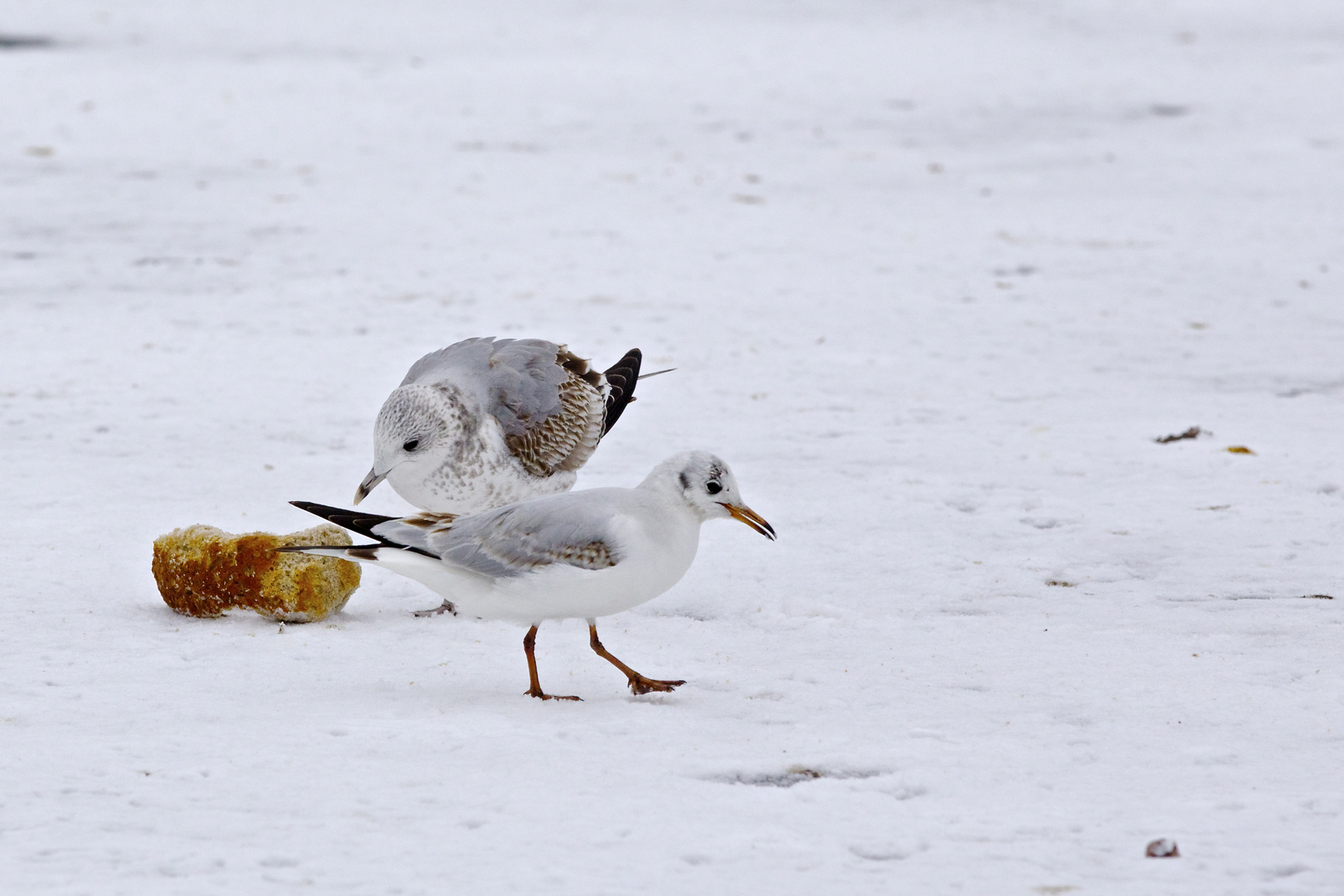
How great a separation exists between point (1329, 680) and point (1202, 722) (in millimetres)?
517

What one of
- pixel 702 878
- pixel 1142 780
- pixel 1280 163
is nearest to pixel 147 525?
pixel 702 878

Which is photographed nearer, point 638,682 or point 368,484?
point 638,682

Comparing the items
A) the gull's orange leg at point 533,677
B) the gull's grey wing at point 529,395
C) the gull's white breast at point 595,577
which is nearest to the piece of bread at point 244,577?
the gull's white breast at point 595,577

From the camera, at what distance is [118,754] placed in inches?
132

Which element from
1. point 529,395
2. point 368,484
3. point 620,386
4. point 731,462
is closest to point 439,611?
point 368,484

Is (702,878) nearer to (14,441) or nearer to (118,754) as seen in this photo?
(118,754)

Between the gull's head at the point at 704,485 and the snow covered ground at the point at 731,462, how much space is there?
0.45m

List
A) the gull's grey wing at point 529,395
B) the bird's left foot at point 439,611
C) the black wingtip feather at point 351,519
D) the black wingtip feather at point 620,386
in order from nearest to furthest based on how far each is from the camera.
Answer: the black wingtip feather at point 351,519, the bird's left foot at point 439,611, the gull's grey wing at point 529,395, the black wingtip feather at point 620,386

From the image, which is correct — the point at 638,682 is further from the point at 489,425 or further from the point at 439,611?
the point at 489,425

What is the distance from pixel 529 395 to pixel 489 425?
1.03ft

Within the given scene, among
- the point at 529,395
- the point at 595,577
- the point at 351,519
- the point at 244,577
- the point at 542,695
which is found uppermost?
the point at 529,395

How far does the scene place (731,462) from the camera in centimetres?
625

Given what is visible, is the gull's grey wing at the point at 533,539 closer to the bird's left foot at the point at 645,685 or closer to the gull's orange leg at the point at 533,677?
the gull's orange leg at the point at 533,677

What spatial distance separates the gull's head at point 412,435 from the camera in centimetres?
484
